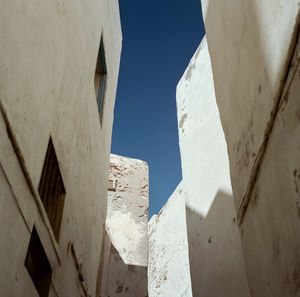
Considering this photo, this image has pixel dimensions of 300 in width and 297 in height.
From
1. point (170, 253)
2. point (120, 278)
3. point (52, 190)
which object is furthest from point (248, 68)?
point (170, 253)

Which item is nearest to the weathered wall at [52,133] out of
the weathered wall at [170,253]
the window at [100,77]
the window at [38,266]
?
the window at [38,266]

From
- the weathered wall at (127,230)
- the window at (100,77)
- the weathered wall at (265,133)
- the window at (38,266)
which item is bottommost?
the window at (38,266)

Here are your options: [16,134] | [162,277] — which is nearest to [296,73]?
[16,134]

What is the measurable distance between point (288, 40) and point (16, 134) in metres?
1.74

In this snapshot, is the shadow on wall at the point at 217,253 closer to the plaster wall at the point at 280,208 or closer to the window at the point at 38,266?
the plaster wall at the point at 280,208

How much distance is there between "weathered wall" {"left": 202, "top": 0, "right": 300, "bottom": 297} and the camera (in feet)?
8.73

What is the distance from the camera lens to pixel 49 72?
3805 mm

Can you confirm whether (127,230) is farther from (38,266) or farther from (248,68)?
(248,68)

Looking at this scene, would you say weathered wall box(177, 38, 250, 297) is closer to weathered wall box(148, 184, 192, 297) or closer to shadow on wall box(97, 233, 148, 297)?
shadow on wall box(97, 233, 148, 297)

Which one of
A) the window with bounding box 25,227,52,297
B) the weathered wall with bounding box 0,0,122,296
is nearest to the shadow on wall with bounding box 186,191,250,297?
the weathered wall with bounding box 0,0,122,296

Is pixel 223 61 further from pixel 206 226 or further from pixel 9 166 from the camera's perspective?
pixel 206 226

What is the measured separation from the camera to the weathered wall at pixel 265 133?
2.66m

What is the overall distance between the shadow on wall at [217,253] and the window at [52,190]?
97.4 inches

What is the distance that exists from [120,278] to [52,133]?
5412mm
